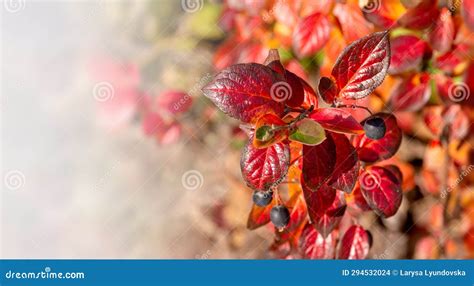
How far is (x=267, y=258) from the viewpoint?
47.4 inches

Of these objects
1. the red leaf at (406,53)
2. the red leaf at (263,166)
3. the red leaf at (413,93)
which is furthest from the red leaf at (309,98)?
the red leaf at (413,93)

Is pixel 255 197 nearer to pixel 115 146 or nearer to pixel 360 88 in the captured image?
pixel 360 88

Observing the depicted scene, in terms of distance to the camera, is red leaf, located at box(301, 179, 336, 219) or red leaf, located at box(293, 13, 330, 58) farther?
red leaf, located at box(293, 13, 330, 58)

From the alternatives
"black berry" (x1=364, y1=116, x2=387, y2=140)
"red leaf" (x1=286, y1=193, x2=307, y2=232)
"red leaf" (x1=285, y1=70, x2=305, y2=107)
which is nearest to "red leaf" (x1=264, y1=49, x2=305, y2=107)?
"red leaf" (x1=285, y1=70, x2=305, y2=107)

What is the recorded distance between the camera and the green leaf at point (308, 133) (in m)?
0.72

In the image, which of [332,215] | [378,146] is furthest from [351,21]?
[332,215]

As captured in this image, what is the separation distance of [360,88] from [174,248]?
53.9 inches

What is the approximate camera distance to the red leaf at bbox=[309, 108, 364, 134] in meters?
0.77

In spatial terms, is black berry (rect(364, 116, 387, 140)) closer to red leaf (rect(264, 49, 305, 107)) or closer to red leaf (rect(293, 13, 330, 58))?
red leaf (rect(264, 49, 305, 107))

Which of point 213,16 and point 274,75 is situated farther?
point 213,16

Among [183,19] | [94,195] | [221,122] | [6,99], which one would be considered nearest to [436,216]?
[221,122]

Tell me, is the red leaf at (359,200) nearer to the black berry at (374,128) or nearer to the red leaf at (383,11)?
the black berry at (374,128)

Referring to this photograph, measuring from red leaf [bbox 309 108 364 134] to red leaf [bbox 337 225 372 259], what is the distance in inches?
13.3

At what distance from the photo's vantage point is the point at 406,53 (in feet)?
4.05
